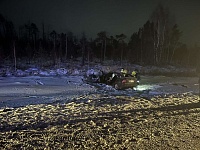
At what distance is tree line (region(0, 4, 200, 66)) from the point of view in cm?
4375

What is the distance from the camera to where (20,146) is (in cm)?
513

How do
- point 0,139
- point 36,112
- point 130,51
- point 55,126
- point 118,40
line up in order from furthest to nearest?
→ point 118,40 < point 130,51 < point 36,112 < point 55,126 < point 0,139

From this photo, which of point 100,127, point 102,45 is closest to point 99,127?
point 100,127

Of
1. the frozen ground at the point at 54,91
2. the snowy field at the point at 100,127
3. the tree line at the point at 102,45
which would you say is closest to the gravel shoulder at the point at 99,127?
the snowy field at the point at 100,127

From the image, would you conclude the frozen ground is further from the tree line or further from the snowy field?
the tree line

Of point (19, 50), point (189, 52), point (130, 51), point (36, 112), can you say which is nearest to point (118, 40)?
point (130, 51)

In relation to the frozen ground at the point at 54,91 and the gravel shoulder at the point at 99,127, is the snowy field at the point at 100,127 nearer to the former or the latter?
the gravel shoulder at the point at 99,127

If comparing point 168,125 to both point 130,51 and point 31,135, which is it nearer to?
point 31,135

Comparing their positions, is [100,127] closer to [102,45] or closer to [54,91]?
[54,91]

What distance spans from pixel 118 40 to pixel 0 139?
64577 mm

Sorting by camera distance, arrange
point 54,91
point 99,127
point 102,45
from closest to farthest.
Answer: point 99,127, point 54,91, point 102,45

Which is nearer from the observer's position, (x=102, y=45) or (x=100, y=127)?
(x=100, y=127)

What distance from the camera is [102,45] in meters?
62.4

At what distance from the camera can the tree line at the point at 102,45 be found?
43.8 m
